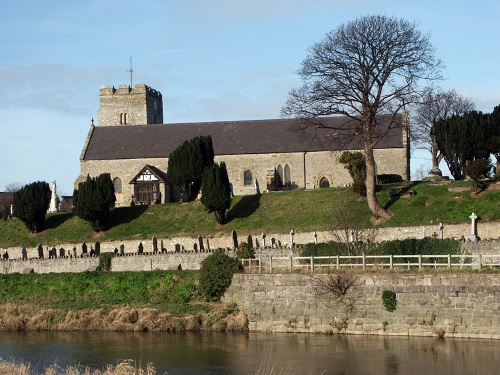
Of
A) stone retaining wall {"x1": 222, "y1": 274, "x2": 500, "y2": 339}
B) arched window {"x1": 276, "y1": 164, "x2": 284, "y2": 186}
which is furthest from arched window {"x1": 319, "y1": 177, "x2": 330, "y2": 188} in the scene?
stone retaining wall {"x1": 222, "y1": 274, "x2": 500, "y2": 339}

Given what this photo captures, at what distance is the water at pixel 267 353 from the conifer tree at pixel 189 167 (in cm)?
3281

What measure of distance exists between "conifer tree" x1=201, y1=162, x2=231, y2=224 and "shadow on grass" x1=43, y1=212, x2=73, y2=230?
1294 centimetres

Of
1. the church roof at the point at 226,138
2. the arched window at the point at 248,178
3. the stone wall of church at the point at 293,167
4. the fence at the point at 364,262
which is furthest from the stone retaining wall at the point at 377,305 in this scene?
the arched window at the point at 248,178

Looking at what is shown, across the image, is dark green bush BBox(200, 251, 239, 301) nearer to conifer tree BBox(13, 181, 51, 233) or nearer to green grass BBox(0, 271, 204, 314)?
green grass BBox(0, 271, 204, 314)

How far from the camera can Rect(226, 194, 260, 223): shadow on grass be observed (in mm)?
66950

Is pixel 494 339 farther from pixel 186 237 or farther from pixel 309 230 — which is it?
pixel 186 237

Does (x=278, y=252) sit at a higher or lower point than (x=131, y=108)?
lower

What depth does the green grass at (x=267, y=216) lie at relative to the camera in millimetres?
57938

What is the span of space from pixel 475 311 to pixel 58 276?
2326 cm

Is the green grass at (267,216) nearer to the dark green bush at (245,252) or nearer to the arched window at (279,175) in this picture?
the arched window at (279,175)

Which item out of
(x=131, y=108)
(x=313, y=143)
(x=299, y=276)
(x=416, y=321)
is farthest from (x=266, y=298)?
(x=131, y=108)

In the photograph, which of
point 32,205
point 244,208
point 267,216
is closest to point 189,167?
point 244,208

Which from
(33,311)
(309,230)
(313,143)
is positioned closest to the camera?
(33,311)

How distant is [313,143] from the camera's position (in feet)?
263
